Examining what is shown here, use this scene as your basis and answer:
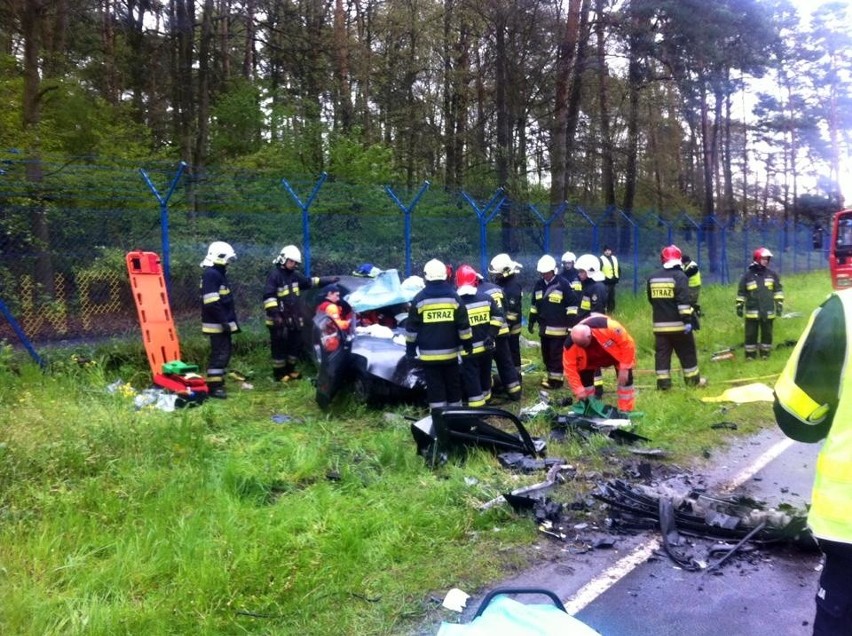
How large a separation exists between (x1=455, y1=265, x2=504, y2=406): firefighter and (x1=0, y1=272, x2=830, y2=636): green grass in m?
0.87

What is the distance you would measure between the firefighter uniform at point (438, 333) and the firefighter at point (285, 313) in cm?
293

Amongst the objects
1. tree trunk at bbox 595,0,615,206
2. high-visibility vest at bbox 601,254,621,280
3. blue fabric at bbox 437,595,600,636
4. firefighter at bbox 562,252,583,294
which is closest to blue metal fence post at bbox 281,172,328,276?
firefighter at bbox 562,252,583,294

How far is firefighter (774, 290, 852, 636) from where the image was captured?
6.60 feet

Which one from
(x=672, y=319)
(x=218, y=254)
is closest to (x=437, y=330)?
(x=218, y=254)

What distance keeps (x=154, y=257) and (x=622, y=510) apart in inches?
275

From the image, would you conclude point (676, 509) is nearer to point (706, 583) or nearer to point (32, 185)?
point (706, 583)

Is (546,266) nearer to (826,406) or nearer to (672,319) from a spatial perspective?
(672,319)

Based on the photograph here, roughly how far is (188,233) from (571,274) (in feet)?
18.0

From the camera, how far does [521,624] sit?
2191 millimetres

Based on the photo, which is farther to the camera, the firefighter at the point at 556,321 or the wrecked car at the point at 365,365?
the firefighter at the point at 556,321

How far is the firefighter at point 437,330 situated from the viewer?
6816mm

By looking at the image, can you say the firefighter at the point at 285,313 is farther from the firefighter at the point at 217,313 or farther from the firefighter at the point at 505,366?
the firefighter at the point at 505,366

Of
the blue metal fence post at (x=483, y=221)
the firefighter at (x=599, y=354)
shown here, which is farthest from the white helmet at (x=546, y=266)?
the blue metal fence post at (x=483, y=221)

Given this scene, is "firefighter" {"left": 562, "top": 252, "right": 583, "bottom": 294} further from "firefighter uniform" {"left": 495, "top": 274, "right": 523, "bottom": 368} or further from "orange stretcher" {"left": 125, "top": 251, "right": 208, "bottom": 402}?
"orange stretcher" {"left": 125, "top": 251, "right": 208, "bottom": 402}
